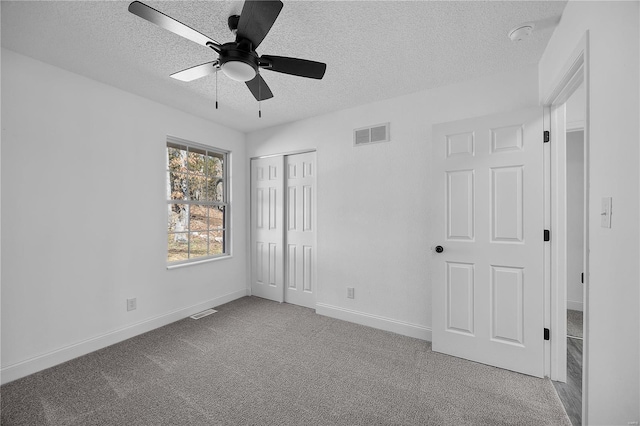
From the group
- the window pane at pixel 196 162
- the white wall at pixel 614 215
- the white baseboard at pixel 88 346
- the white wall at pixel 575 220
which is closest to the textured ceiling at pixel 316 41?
the white wall at pixel 614 215

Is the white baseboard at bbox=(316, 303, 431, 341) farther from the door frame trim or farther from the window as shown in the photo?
the window

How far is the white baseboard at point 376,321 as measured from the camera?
2806 mm

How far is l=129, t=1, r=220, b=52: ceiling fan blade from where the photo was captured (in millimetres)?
1219

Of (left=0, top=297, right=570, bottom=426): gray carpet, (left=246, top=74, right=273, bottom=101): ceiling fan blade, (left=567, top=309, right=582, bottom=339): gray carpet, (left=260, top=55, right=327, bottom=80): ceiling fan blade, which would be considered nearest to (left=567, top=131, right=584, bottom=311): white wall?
(left=567, top=309, right=582, bottom=339): gray carpet

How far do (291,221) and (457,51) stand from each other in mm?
2713

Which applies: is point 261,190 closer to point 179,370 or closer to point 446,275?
point 179,370

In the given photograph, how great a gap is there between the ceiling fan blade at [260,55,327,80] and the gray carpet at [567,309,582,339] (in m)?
3.58

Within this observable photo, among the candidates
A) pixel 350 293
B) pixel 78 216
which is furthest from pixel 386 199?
pixel 78 216

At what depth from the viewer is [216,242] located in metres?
3.92

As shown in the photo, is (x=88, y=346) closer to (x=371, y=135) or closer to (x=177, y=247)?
(x=177, y=247)

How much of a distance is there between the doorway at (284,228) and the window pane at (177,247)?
1.02 metres

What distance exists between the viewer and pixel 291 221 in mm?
3896

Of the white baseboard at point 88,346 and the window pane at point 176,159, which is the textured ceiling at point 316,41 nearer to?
the window pane at point 176,159

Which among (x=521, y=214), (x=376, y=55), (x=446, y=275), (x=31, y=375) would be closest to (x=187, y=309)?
(x=31, y=375)
